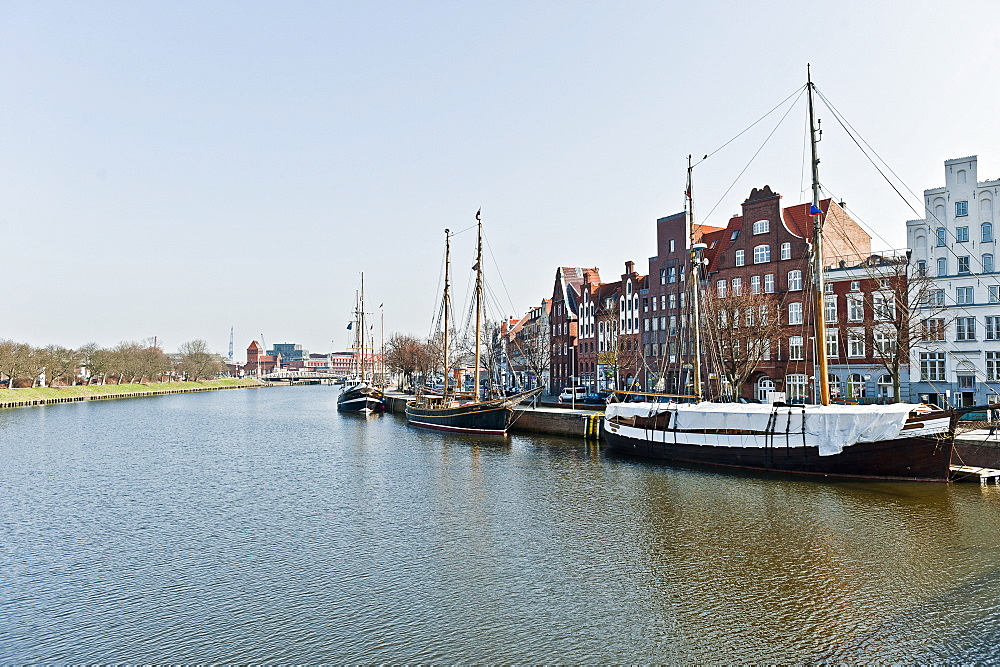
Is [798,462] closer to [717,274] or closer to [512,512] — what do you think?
[512,512]

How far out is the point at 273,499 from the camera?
32.3 m

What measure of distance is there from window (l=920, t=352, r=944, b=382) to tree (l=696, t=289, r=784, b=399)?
10.7 metres

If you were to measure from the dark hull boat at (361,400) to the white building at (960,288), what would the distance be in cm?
6371

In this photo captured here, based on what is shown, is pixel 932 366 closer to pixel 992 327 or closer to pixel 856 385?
pixel 992 327

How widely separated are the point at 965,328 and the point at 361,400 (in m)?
68.9

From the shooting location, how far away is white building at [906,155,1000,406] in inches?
2045

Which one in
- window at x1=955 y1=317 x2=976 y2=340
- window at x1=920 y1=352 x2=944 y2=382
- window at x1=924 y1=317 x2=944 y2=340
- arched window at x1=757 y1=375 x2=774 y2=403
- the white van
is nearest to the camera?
window at x1=924 y1=317 x2=944 y2=340

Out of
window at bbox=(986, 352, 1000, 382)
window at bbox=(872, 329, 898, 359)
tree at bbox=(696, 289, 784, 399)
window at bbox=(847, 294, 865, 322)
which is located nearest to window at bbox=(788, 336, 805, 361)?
tree at bbox=(696, 289, 784, 399)

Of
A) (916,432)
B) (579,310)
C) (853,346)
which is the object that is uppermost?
(579,310)

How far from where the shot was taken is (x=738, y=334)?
55281 mm

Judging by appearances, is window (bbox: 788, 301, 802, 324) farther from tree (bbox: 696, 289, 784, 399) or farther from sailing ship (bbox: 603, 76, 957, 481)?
sailing ship (bbox: 603, 76, 957, 481)

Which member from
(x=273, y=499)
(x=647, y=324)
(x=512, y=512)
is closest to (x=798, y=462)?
(x=512, y=512)

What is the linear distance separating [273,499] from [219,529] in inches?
233

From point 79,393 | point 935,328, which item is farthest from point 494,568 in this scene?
point 79,393
